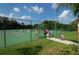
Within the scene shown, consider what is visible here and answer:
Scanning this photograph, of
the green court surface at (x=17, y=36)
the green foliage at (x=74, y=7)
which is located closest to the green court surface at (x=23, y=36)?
the green court surface at (x=17, y=36)

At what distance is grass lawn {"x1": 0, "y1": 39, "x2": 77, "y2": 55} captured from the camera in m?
2.38

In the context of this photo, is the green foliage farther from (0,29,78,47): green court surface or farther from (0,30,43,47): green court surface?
(0,30,43,47): green court surface

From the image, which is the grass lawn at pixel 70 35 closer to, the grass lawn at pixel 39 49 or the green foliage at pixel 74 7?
the grass lawn at pixel 39 49

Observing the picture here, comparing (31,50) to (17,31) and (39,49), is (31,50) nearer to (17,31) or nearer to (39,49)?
(39,49)

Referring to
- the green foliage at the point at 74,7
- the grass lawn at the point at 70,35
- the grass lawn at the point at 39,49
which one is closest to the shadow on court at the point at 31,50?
the grass lawn at the point at 39,49

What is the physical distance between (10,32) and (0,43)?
0.48 feet

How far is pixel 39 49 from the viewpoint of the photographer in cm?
238

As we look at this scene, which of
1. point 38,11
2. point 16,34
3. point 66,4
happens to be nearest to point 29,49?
point 16,34

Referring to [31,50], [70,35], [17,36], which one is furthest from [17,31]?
[70,35]

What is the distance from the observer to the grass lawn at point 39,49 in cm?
238

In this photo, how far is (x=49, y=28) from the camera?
2396 millimetres

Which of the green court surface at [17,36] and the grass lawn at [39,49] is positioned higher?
the green court surface at [17,36]

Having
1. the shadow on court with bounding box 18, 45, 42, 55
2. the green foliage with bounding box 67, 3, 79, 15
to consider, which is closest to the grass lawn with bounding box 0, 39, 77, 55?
the shadow on court with bounding box 18, 45, 42, 55

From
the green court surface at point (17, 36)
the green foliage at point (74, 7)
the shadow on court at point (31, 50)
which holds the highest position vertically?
the green foliage at point (74, 7)
